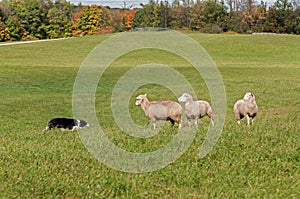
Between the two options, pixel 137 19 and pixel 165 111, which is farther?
pixel 137 19

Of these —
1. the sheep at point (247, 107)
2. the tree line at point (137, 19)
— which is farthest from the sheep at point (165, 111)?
the tree line at point (137, 19)

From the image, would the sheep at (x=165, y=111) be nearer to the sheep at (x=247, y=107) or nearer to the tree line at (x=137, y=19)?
the sheep at (x=247, y=107)

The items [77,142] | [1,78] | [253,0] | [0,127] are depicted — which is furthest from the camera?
[253,0]

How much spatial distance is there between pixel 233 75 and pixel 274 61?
63.8ft

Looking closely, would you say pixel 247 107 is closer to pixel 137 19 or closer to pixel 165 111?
pixel 165 111

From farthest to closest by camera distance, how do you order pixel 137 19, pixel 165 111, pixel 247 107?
pixel 137 19 < pixel 247 107 < pixel 165 111

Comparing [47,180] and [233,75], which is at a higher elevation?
[47,180]

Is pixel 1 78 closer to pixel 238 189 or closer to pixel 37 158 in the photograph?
pixel 37 158

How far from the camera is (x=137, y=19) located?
Result: 4429 inches

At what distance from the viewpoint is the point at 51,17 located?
4269 inches

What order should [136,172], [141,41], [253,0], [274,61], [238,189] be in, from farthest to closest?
[253,0] < [141,41] < [274,61] < [136,172] < [238,189]

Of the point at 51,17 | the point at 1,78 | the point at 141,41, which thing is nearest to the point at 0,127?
the point at 1,78

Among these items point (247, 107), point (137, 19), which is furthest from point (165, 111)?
point (137, 19)

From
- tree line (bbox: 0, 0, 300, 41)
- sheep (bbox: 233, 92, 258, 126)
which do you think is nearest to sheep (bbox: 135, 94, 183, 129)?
sheep (bbox: 233, 92, 258, 126)
